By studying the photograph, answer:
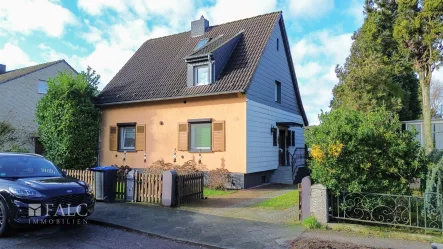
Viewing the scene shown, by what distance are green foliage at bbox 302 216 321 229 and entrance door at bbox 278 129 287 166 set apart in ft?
32.7

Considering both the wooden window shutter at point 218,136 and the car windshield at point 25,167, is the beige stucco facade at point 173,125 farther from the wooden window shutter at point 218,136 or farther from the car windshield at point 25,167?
the car windshield at point 25,167

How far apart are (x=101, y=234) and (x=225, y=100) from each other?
8.54 meters

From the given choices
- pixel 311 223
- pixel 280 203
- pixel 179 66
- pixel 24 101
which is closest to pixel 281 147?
pixel 179 66

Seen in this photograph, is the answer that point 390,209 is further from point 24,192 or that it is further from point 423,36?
point 423,36

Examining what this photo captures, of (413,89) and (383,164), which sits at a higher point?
(413,89)

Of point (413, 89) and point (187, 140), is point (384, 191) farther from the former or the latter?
point (413, 89)

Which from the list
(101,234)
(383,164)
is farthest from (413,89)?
(101,234)

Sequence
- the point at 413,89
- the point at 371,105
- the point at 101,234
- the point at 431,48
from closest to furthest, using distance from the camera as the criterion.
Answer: the point at 101,234
the point at 431,48
the point at 371,105
the point at 413,89

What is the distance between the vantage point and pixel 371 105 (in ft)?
69.6

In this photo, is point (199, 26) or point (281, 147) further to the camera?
point (199, 26)

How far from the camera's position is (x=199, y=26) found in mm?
18766

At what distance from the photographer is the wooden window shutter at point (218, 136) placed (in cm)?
1386

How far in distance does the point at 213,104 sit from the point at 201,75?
5.69ft

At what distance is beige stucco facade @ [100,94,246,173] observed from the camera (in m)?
13.6
